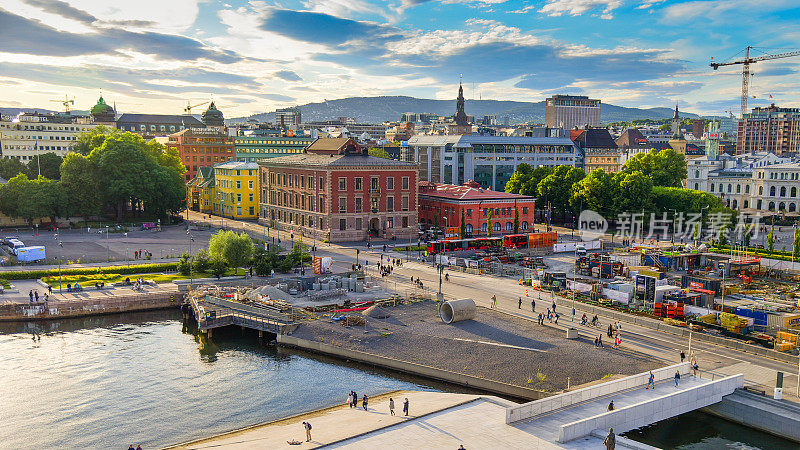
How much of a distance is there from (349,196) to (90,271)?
3811 centimetres

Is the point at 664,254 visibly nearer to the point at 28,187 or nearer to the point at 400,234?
the point at 400,234

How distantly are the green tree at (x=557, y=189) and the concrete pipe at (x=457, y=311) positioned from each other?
67576 mm

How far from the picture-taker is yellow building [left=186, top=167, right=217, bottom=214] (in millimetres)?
132125

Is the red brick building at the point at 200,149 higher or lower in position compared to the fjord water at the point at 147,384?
higher

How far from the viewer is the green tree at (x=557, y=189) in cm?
11656

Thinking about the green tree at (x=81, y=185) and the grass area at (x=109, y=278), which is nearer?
the grass area at (x=109, y=278)

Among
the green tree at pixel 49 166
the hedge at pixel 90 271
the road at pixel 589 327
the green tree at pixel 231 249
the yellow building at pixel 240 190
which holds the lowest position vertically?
the road at pixel 589 327

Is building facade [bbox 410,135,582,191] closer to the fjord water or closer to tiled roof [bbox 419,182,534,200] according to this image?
tiled roof [bbox 419,182,534,200]

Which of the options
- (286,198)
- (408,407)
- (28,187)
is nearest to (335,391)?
(408,407)

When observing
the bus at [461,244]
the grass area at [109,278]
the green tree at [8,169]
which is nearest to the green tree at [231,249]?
the grass area at [109,278]

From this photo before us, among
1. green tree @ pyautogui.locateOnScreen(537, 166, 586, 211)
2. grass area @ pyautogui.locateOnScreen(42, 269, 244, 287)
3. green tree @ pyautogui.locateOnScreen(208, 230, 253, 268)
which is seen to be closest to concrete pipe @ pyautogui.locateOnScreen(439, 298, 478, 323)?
green tree @ pyautogui.locateOnScreen(208, 230, 253, 268)

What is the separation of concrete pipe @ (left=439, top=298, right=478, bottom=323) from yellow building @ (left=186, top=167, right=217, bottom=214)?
88416 mm

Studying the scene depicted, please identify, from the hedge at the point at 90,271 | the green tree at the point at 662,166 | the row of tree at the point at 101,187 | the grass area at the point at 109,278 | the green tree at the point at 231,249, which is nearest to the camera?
the grass area at the point at 109,278

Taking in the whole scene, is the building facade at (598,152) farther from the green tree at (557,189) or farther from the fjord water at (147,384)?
the fjord water at (147,384)
